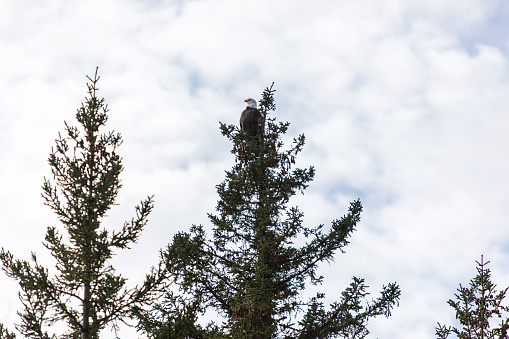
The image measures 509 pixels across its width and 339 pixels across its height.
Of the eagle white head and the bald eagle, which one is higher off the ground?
the eagle white head

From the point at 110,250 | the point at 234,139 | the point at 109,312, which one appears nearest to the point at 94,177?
the point at 110,250

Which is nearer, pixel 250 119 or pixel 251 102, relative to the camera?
pixel 250 119

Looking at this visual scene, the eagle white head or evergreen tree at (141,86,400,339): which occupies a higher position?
the eagle white head

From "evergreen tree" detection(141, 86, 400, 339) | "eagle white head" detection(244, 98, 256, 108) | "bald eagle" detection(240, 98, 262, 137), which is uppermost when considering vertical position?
"eagle white head" detection(244, 98, 256, 108)

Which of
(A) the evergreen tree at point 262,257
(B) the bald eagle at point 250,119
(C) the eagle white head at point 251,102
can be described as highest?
(C) the eagle white head at point 251,102

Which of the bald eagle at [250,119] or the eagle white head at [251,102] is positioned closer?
the bald eagle at [250,119]

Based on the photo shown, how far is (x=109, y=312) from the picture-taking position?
12.5 meters

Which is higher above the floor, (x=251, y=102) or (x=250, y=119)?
(x=251, y=102)

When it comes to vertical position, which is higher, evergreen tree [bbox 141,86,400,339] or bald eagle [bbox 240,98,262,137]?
bald eagle [bbox 240,98,262,137]

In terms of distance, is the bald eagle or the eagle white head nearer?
the bald eagle

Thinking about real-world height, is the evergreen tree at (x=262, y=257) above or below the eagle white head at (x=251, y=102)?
below

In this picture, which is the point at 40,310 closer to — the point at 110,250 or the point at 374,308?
the point at 110,250

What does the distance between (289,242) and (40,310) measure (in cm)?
582

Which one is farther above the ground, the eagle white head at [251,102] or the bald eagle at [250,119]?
the eagle white head at [251,102]
